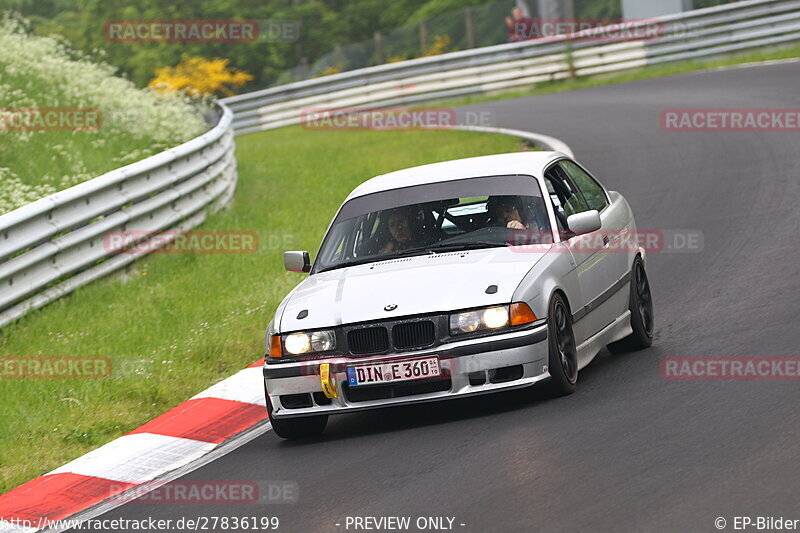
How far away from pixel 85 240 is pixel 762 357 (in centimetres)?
685

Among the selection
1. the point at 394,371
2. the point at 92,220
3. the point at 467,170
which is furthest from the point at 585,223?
the point at 92,220

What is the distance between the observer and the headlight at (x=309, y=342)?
7.87 metres

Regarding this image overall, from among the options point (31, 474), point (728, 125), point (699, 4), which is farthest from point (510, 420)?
point (699, 4)

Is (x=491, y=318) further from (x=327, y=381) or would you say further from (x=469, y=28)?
(x=469, y=28)

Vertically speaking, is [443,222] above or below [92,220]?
above

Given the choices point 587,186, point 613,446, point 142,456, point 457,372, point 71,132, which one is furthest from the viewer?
point 71,132

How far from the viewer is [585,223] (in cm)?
856

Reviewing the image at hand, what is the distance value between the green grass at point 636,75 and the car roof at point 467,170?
19415mm

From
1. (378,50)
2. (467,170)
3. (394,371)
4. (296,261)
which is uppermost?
(467,170)

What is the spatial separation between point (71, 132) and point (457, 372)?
11.9m

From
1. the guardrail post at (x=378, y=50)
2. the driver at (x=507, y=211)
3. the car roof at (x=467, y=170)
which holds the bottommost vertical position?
the guardrail post at (x=378, y=50)

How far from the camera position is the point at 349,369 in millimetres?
7754

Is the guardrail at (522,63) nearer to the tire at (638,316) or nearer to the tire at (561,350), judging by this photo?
the tire at (638,316)

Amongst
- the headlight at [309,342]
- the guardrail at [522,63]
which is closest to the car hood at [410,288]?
the headlight at [309,342]
